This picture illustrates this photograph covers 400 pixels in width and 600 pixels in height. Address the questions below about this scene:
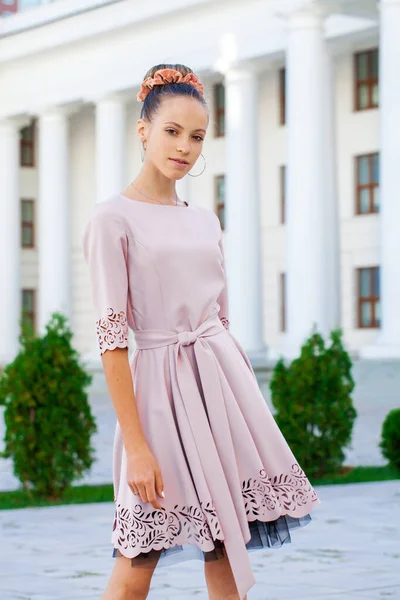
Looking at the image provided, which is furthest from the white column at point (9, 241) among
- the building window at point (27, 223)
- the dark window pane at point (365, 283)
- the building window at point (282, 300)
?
the dark window pane at point (365, 283)

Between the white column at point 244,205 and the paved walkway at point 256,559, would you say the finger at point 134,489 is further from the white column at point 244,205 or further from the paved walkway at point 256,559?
the white column at point 244,205

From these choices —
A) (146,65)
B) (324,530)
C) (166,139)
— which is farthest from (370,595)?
(146,65)

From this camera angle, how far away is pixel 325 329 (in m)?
29.2

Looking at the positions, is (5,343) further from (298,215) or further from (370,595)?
(370,595)

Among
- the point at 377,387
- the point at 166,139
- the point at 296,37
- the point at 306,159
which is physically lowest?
the point at 377,387

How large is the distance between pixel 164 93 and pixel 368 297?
32.4m

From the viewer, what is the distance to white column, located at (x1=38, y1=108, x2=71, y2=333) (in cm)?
4078

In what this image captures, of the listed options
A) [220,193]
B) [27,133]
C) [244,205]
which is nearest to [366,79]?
[244,205]

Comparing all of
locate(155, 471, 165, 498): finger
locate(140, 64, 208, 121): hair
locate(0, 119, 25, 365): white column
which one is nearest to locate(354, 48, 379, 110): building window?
locate(0, 119, 25, 365): white column

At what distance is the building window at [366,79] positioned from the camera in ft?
115

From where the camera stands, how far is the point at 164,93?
12.4ft

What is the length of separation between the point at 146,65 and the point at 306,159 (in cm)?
901

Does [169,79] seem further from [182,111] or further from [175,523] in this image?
[175,523]

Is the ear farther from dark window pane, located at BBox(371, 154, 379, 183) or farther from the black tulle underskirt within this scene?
dark window pane, located at BBox(371, 154, 379, 183)
